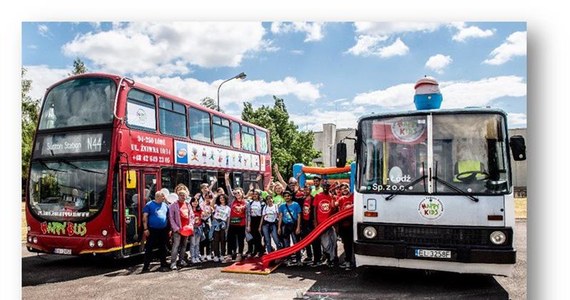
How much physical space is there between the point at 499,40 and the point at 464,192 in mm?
1798

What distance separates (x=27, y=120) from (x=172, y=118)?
6.21 feet

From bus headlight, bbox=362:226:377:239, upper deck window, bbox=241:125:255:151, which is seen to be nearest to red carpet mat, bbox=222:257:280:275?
bus headlight, bbox=362:226:377:239

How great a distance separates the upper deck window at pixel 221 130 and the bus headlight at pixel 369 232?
11.9ft

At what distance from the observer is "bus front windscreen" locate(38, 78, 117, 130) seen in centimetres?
572

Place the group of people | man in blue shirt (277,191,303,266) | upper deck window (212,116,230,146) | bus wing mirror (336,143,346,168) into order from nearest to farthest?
bus wing mirror (336,143,346,168) → the group of people → man in blue shirt (277,191,303,266) → upper deck window (212,116,230,146)

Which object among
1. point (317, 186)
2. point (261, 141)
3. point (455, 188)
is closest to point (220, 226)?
point (317, 186)

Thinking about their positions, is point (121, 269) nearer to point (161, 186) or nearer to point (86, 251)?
point (86, 251)

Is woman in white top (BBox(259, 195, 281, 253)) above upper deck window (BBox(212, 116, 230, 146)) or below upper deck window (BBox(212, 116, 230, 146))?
below

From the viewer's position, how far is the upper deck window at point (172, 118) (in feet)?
21.1

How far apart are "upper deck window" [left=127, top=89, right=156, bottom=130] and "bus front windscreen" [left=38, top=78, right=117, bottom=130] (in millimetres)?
261

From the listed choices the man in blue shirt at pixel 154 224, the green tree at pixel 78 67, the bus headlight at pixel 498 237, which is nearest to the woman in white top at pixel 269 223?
the man in blue shirt at pixel 154 224

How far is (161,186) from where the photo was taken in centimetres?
634

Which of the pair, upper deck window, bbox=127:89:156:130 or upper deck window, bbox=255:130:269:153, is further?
upper deck window, bbox=255:130:269:153

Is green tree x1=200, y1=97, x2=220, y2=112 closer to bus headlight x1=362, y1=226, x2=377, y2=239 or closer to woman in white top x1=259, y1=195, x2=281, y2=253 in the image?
woman in white top x1=259, y1=195, x2=281, y2=253
